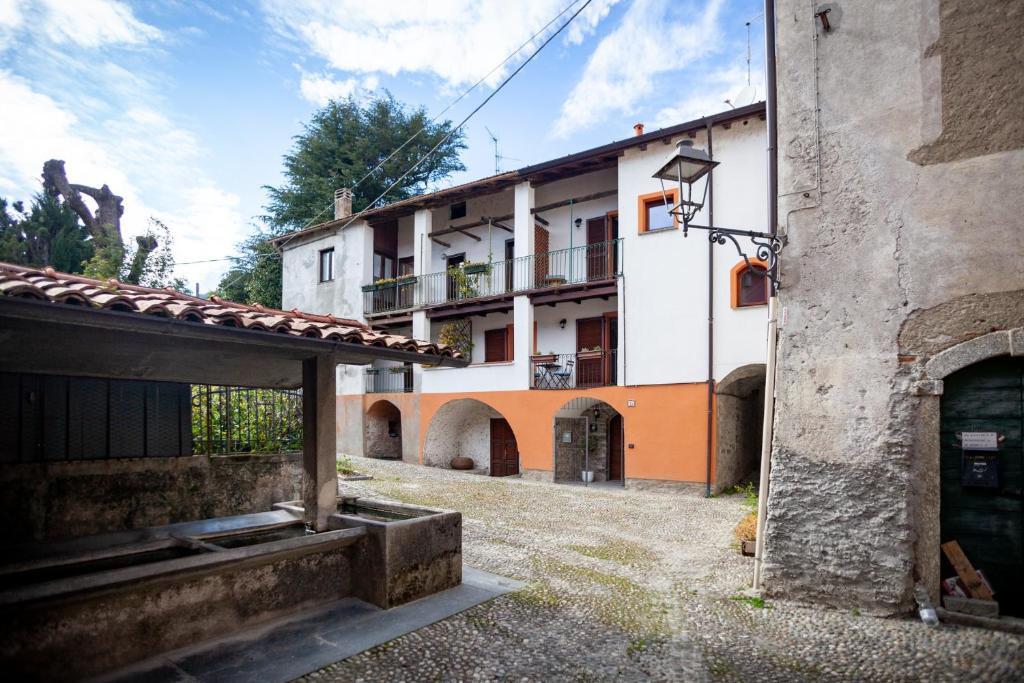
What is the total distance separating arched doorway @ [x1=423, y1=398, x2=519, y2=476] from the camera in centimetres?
1705

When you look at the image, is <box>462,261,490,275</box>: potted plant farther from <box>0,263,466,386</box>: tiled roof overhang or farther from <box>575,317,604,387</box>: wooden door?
<box>0,263,466,386</box>: tiled roof overhang

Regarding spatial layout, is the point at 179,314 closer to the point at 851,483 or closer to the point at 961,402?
the point at 851,483

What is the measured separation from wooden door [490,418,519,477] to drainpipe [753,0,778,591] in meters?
11.7

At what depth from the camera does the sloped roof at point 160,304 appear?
3059 mm

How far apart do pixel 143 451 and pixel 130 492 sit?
0.41 meters

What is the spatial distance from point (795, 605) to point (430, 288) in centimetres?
1456

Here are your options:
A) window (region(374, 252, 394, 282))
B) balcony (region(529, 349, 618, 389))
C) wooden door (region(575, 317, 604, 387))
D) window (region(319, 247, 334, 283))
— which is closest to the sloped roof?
balcony (region(529, 349, 618, 389))

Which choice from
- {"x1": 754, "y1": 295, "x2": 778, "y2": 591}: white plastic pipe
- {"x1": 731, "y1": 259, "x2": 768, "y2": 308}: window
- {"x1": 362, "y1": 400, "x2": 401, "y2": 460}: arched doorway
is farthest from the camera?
{"x1": 362, "y1": 400, "x2": 401, "y2": 460}: arched doorway

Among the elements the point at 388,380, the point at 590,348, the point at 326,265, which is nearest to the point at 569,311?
the point at 590,348

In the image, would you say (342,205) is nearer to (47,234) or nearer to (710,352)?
(47,234)

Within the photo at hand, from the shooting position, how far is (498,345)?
57.9ft

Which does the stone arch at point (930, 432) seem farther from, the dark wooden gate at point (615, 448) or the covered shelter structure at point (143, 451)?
the dark wooden gate at point (615, 448)

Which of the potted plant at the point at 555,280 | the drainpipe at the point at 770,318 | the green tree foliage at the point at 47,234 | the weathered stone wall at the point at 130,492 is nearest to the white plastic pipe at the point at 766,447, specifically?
the drainpipe at the point at 770,318

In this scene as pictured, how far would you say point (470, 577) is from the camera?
553 centimetres
